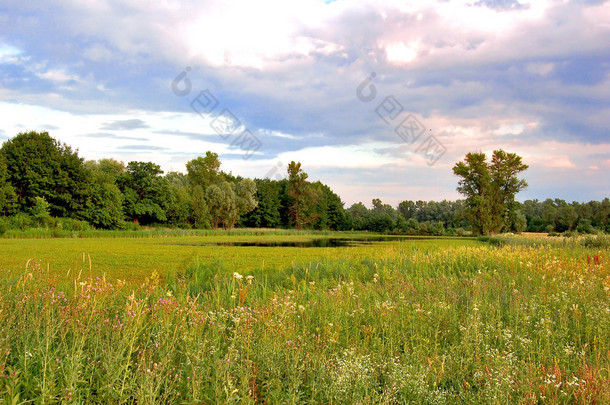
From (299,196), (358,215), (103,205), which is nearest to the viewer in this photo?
(103,205)

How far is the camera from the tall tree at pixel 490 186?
132 feet

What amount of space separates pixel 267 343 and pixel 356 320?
1.65 meters

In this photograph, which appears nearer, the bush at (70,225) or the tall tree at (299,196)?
the bush at (70,225)

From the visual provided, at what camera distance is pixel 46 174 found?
3488 cm

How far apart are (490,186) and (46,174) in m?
45.0

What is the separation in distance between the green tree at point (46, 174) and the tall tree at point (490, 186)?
39.8 metres

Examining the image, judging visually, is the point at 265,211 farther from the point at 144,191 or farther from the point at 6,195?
the point at 6,195

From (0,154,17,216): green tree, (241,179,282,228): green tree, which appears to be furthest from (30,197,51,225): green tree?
(241,179,282,228): green tree

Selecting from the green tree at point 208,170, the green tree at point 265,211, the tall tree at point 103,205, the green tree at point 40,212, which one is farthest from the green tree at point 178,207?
the green tree at point 40,212

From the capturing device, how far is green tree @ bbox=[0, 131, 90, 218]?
1334 inches

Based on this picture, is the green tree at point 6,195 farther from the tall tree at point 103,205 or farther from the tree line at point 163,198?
the tall tree at point 103,205

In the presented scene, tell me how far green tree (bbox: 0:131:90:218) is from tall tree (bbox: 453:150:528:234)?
39.8m

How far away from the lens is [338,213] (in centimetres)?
7712

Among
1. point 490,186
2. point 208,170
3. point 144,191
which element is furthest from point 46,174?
point 490,186
